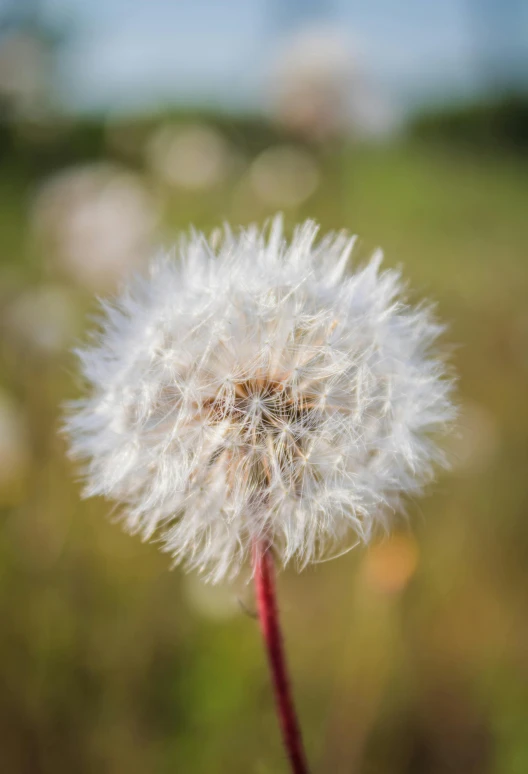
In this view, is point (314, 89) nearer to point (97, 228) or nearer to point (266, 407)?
point (97, 228)

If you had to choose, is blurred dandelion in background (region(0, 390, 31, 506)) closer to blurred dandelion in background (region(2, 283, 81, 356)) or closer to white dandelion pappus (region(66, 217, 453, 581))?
blurred dandelion in background (region(2, 283, 81, 356))

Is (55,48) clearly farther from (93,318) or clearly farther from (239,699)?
(239,699)

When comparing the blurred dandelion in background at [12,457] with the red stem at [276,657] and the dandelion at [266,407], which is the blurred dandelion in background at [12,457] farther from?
the red stem at [276,657]

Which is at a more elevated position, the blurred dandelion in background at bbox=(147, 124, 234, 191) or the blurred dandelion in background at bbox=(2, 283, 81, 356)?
the blurred dandelion in background at bbox=(147, 124, 234, 191)

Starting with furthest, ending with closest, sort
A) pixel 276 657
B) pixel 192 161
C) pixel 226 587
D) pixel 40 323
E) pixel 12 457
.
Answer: pixel 192 161 → pixel 40 323 → pixel 12 457 → pixel 226 587 → pixel 276 657

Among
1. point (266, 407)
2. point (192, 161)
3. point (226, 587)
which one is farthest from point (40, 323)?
point (266, 407)

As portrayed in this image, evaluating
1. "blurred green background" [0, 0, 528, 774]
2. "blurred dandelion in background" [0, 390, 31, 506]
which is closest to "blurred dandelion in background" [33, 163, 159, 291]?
"blurred green background" [0, 0, 528, 774]
